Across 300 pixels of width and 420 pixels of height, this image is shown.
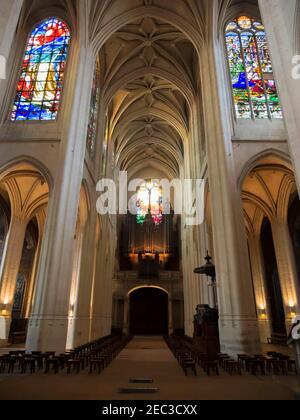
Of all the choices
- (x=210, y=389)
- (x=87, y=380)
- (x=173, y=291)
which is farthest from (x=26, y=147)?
(x=173, y=291)

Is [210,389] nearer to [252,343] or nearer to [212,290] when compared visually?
[252,343]

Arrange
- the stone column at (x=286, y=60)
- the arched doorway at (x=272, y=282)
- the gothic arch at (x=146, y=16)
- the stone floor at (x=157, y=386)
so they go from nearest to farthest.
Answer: the stone floor at (x=157, y=386), the stone column at (x=286, y=60), the gothic arch at (x=146, y=16), the arched doorway at (x=272, y=282)

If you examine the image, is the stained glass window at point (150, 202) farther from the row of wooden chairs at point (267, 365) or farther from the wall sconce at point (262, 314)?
the row of wooden chairs at point (267, 365)

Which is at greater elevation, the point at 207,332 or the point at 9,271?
the point at 9,271

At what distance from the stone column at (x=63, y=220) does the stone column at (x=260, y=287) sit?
42.4 ft

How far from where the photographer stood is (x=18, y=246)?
1512cm

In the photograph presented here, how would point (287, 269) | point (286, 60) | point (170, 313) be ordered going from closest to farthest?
point (286, 60)
point (287, 269)
point (170, 313)

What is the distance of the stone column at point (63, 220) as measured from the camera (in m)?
8.84

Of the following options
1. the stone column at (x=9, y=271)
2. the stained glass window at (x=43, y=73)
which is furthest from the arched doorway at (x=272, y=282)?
the stone column at (x=9, y=271)

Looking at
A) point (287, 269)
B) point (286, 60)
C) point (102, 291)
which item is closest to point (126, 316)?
point (102, 291)

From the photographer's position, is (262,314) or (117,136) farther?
(117,136)

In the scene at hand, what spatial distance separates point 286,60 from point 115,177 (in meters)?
18.7

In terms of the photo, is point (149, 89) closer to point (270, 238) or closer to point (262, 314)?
point (270, 238)

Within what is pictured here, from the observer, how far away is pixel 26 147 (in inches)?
429
